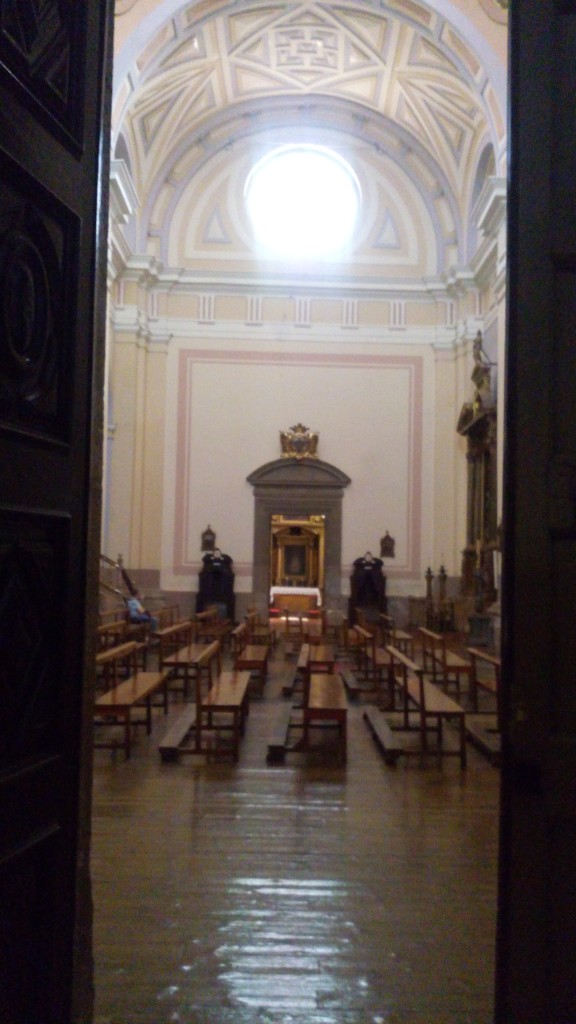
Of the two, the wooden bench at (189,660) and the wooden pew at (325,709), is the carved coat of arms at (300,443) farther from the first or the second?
the wooden pew at (325,709)

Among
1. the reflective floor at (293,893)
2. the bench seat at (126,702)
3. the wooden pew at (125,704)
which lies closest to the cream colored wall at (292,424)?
the wooden pew at (125,704)

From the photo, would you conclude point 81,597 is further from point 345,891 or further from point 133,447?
point 133,447

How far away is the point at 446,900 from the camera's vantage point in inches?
143

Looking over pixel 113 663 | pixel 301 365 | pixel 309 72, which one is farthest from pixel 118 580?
pixel 309 72

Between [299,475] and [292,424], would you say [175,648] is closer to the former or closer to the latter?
[299,475]

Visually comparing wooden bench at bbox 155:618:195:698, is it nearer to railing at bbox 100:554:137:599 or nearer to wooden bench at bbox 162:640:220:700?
wooden bench at bbox 162:640:220:700

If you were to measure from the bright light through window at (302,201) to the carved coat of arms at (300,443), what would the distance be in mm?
3989

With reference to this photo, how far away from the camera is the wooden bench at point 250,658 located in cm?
860

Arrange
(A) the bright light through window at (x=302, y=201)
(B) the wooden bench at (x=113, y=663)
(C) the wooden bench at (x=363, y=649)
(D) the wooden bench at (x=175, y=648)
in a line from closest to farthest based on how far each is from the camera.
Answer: (B) the wooden bench at (x=113, y=663) → (D) the wooden bench at (x=175, y=648) → (C) the wooden bench at (x=363, y=649) → (A) the bright light through window at (x=302, y=201)

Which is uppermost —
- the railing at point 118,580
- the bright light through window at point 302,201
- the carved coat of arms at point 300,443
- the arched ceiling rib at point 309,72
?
the arched ceiling rib at point 309,72

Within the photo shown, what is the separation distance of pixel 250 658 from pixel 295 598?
41.0 feet

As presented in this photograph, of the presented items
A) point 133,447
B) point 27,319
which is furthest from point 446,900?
point 133,447

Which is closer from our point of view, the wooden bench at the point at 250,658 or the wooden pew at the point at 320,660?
the wooden pew at the point at 320,660

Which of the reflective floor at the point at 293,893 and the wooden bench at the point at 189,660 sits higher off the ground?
the wooden bench at the point at 189,660
